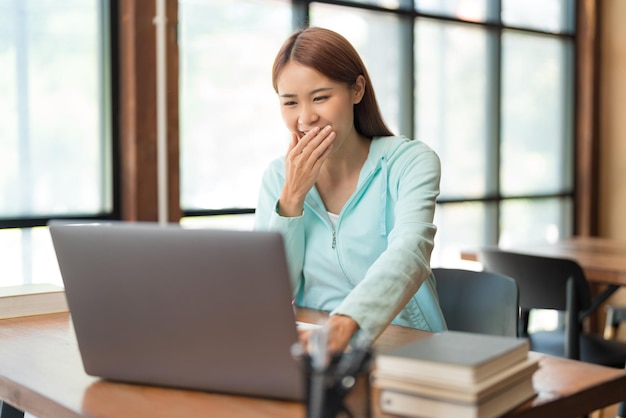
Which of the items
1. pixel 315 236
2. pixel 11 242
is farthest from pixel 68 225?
pixel 11 242

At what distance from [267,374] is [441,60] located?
3.72 metres

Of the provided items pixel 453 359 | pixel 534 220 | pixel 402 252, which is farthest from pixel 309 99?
pixel 534 220

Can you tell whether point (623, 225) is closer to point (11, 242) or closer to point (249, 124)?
point (249, 124)

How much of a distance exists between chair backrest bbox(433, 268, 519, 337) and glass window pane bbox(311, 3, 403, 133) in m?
2.22

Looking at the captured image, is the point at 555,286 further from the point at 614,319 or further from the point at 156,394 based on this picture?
the point at 156,394

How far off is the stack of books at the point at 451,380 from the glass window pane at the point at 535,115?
404cm

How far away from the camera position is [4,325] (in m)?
1.74

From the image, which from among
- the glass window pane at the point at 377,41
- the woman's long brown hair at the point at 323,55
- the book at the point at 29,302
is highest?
the glass window pane at the point at 377,41

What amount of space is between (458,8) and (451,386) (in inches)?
154

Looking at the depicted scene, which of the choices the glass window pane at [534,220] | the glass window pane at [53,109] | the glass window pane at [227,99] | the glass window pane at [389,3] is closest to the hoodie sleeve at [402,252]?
the glass window pane at [53,109]

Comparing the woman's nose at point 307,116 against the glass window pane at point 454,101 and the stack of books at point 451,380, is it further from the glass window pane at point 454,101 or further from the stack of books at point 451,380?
the glass window pane at point 454,101

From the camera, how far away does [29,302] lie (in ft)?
6.06

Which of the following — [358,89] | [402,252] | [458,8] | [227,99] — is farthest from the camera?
[458,8]

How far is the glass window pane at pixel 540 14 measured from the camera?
5039 millimetres
